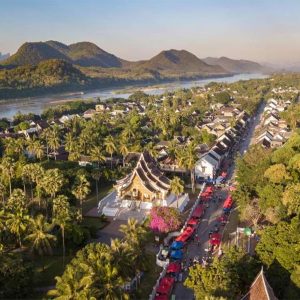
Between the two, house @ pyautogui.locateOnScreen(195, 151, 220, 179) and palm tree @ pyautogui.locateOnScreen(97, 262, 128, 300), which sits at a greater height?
palm tree @ pyautogui.locateOnScreen(97, 262, 128, 300)

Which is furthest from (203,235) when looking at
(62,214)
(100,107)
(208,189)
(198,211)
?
(100,107)

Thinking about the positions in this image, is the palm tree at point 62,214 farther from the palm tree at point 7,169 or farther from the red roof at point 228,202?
the red roof at point 228,202

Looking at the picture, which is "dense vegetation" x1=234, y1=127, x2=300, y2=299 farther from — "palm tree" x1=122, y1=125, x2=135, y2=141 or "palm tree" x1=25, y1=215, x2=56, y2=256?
"palm tree" x1=122, y1=125, x2=135, y2=141

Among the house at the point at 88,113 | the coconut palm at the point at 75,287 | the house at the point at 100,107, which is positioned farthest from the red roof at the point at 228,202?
the house at the point at 100,107

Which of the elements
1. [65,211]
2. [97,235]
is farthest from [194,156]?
[65,211]

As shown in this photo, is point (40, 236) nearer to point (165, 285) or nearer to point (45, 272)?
point (45, 272)

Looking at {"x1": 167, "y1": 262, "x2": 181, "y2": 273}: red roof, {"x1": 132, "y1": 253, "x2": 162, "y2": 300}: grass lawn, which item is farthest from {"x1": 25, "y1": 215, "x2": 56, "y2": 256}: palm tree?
{"x1": 167, "y1": 262, "x2": 181, "y2": 273}: red roof
